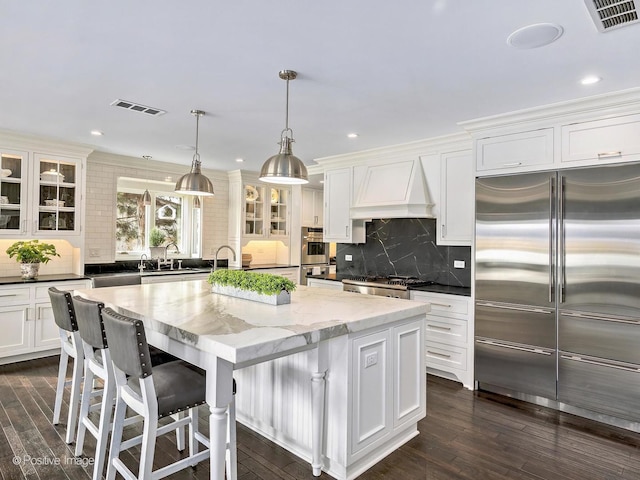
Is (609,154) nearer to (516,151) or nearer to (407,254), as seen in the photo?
(516,151)

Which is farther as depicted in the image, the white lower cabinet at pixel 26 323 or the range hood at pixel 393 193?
the range hood at pixel 393 193

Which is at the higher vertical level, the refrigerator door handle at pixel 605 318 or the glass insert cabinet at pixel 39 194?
the glass insert cabinet at pixel 39 194

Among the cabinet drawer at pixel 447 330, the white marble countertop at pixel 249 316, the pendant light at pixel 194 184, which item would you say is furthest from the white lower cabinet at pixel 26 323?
the cabinet drawer at pixel 447 330

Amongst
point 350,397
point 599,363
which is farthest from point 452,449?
point 599,363

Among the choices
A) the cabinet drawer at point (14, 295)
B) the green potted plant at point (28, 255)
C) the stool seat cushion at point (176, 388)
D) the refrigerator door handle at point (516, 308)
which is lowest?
the stool seat cushion at point (176, 388)

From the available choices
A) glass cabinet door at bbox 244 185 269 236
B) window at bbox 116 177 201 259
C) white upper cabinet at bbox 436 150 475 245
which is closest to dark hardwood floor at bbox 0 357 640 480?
white upper cabinet at bbox 436 150 475 245

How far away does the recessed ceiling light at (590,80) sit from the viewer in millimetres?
2730

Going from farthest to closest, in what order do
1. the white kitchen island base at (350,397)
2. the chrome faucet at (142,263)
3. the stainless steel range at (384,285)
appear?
1. the chrome faucet at (142,263)
2. the stainless steel range at (384,285)
3. the white kitchen island base at (350,397)

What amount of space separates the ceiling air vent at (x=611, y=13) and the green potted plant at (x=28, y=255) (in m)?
5.57

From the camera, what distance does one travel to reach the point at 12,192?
4516 millimetres

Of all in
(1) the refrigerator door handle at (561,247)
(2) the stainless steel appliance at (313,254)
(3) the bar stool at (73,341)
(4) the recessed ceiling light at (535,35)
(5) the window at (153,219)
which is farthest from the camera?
Result: (2) the stainless steel appliance at (313,254)

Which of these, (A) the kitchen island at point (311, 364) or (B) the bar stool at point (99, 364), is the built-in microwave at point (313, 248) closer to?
(A) the kitchen island at point (311, 364)

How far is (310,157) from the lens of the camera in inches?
217

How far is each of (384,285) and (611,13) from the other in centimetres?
309
